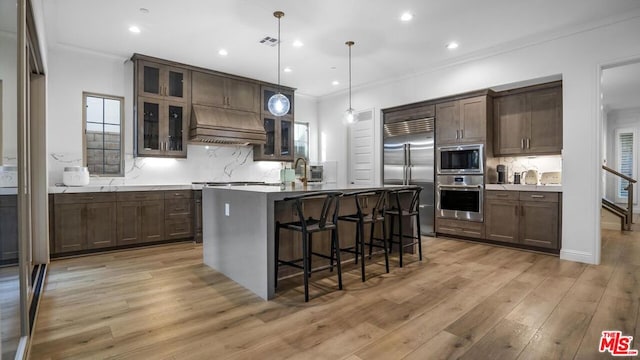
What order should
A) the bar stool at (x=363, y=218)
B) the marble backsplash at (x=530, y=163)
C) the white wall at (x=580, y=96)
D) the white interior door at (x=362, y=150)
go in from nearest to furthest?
1. the bar stool at (x=363, y=218)
2. the white wall at (x=580, y=96)
3. the marble backsplash at (x=530, y=163)
4. the white interior door at (x=362, y=150)

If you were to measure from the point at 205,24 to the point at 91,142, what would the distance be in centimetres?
256

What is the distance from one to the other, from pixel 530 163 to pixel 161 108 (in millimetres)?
5772

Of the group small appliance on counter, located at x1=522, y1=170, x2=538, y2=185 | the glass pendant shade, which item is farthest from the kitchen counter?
the glass pendant shade

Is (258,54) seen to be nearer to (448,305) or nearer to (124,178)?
(124,178)

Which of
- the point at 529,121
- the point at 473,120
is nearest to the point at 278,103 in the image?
the point at 473,120

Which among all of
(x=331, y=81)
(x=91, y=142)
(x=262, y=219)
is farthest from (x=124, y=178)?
(x=331, y=81)

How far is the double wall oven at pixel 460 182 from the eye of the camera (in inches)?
196

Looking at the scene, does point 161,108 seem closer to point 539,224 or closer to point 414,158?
point 414,158

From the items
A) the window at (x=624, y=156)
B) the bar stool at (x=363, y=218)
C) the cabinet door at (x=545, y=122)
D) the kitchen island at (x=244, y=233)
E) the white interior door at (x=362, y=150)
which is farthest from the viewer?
the window at (x=624, y=156)

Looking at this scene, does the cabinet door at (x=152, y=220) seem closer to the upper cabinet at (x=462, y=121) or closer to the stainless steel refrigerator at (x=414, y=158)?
the stainless steel refrigerator at (x=414, y=158)

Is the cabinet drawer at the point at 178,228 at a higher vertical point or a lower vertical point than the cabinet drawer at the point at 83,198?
lower

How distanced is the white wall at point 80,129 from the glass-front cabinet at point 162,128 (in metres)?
0.27

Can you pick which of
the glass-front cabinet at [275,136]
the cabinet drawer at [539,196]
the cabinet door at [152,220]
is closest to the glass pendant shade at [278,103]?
the glass-front cabinet at [275,136]

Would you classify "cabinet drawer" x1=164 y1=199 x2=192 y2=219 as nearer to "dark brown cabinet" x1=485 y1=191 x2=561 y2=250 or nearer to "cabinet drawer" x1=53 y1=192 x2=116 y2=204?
"cabinet drawer" x1=53 y1=192 x2=116 y2=204
